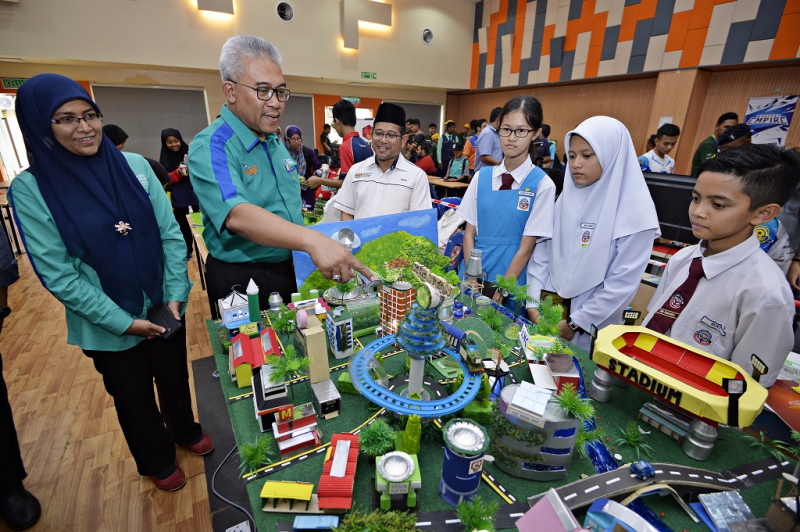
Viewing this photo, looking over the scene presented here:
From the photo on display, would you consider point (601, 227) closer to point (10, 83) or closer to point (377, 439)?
point (377, 439)

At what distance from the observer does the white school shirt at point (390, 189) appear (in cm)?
265

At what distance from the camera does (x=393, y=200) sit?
2646mm

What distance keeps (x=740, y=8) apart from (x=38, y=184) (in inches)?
386

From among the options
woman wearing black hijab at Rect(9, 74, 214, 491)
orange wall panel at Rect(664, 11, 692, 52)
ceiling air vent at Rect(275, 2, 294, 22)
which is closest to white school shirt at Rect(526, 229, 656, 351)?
woman wearing black hijab at Rect(9, 74, 214, 491)

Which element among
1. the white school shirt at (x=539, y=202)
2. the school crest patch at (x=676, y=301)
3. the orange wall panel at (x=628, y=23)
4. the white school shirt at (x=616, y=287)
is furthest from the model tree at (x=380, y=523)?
the orange wall panel at (x=628, y=23)

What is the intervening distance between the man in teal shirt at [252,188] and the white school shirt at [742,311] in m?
1.44

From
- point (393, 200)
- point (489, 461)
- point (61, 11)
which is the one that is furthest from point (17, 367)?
point (61, 11)

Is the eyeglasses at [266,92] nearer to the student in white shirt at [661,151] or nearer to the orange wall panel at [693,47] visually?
the student in white shirt at [661,151]

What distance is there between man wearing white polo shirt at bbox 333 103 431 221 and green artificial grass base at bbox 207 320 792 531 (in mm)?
1481

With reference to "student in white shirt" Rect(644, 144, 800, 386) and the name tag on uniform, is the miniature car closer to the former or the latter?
"student in white shirt" Rect(644, 144, 800, 386)

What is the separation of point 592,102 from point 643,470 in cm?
1077

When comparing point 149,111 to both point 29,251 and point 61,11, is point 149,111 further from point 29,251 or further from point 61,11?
point 29,251

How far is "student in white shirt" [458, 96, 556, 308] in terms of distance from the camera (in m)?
Answer: 2.20

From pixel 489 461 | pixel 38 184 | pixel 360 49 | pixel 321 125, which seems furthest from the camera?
pixel 321 125
